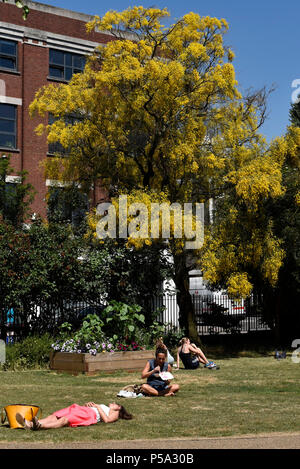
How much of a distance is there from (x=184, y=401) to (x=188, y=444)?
13.5ft

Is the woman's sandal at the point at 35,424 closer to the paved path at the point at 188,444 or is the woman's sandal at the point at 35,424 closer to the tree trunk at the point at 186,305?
the paved path at the point at 188,444

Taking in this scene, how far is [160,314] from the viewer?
23.7m

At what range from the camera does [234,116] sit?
76.4 feet

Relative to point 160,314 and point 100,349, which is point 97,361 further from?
point 160,314

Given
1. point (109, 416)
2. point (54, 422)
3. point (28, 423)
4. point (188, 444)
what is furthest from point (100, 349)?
point (188, 444)

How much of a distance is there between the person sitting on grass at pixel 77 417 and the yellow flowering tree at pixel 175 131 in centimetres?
1141

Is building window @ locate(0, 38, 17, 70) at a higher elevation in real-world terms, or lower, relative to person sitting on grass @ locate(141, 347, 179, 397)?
higher

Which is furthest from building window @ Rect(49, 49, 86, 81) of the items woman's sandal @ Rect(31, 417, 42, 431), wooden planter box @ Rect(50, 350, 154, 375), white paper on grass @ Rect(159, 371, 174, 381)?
woman's sandal @ Rect(31, 417, 42, 431)

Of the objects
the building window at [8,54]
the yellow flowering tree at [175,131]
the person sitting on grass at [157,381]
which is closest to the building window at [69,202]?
the yellow flowering tree at [175,131]

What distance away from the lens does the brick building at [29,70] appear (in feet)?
107

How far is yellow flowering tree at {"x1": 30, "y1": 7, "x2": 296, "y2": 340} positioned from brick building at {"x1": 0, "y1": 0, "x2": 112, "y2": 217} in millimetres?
9463

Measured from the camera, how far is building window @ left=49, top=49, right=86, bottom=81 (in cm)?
3459

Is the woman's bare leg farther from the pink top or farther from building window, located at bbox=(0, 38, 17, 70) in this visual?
building window, located at bbox=(0, 38, 17, 70)

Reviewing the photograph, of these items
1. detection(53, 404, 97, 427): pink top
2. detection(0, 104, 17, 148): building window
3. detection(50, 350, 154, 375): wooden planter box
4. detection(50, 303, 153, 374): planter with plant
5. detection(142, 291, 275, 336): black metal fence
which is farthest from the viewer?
detection(0, 104, 17, 148): building window
